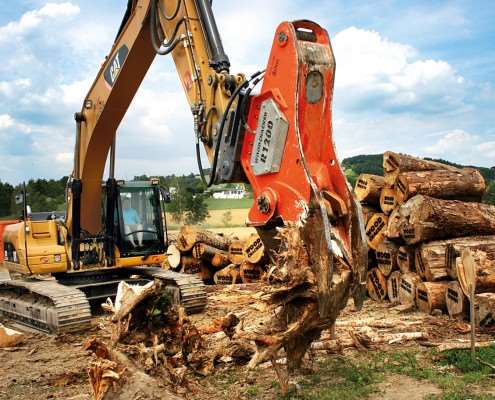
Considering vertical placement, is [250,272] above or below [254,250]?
below

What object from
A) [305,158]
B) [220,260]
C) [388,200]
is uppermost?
[305,158]

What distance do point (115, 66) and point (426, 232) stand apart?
5092 mm

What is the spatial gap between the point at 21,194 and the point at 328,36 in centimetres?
612

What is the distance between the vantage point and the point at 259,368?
5.73 m

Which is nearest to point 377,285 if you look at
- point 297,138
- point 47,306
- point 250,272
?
point 250,272

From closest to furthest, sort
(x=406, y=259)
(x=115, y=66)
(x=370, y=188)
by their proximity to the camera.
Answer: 1. (x=115, y=66)
2. (x=406, y=259)
3. (x=370, y=188)

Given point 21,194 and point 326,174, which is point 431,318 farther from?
point 21,194

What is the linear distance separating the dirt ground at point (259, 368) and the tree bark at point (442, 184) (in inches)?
75.4

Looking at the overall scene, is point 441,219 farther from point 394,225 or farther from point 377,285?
point 377,285

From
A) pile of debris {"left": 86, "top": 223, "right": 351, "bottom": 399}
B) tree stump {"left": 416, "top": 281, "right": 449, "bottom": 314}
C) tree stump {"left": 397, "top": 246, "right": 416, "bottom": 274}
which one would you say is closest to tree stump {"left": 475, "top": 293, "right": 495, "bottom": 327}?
tree stump {"left": 416, "top": 281, "right": 449, "bottom": 314}

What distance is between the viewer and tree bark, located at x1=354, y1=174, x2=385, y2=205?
33.2ft

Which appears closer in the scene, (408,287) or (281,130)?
(281,130)

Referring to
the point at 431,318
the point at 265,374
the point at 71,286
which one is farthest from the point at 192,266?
the point at 265,374

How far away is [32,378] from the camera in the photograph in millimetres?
6160
